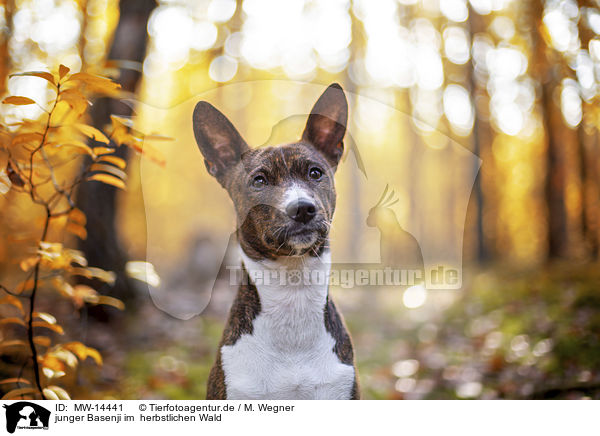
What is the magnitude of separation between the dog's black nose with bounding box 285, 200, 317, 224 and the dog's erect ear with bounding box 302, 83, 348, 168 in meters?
0.52

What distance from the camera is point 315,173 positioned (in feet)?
7.73

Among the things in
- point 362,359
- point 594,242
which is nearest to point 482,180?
point 594,242

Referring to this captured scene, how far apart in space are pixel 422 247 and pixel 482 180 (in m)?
8.42

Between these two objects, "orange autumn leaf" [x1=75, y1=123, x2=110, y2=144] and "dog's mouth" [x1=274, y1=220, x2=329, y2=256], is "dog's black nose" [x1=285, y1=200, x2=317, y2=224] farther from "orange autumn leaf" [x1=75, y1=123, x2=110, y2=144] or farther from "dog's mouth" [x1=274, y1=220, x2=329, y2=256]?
"orange autumn leaf" [x1=75, y1=123, x2=110, y2=144]

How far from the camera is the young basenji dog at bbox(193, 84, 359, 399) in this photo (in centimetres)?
234

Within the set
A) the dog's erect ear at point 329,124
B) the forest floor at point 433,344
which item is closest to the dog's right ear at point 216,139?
the dog's erect ear at point 329,124

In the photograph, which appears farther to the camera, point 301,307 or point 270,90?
point 270,90
